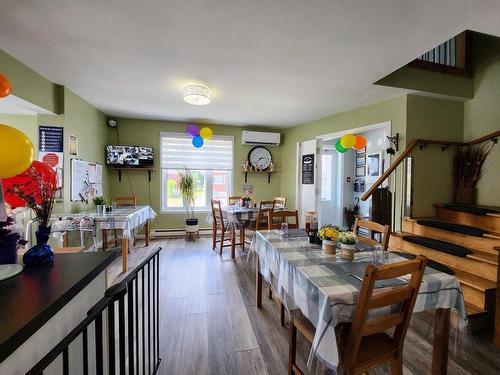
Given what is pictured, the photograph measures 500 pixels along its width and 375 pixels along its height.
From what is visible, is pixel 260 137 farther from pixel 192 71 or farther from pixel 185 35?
pixel 185 35

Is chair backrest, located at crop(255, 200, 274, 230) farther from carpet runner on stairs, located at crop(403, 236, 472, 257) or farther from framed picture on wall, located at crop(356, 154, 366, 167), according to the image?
framed picture on wall, located at crop(356, 154, 366, 167)

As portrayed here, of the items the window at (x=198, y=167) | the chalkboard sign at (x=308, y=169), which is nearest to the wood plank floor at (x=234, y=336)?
the window at (x=198, y=167)

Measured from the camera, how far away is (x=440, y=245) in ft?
8.40

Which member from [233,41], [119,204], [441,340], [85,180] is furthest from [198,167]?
[441,340]

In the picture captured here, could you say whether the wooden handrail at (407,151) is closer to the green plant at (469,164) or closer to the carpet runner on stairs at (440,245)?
the green plant at (469,164)

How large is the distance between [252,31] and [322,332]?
2154mm

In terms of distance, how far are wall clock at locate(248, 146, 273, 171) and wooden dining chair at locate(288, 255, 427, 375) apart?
170 inches

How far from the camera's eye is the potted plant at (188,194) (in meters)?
4.82

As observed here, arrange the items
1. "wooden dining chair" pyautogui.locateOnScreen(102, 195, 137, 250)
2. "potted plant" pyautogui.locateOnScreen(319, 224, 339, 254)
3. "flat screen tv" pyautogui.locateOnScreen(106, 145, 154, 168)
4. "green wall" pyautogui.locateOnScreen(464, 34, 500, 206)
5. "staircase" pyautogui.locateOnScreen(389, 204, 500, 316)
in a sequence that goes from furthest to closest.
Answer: "flat screen tv" pyautogui.locateOnScreen(106, 145, 154, 168)
"wooden dining chair" pyautogui.locateOnScreen(102, 195, 137, 250)
"green wall" pyautogui.locateOnScreen(464, 34, 500, 206)
"staircase" pyautogui.locateOnScreen(389, 204, 500, 316)
"potted plant" pyautogui.locateOnScreen(319, 224, 339, 254)

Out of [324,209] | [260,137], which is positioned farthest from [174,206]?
[324,209]

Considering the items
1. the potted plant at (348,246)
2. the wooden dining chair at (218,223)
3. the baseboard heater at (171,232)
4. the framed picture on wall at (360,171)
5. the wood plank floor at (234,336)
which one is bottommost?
the wood plank floor at (234,336)

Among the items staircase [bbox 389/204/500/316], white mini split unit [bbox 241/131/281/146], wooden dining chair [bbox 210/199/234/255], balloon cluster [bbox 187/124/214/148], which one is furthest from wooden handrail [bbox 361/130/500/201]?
balloon cluster [bbox 187/124/214/148]

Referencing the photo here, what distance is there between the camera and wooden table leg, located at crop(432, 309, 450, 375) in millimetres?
1403

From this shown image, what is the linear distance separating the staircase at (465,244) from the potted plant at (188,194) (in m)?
3.55
